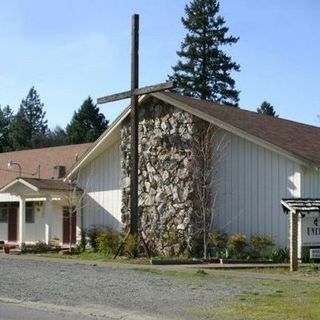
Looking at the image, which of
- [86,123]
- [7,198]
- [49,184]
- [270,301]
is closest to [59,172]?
[7,198]

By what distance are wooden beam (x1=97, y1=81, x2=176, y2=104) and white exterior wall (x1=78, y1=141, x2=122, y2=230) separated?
4048 millimetres

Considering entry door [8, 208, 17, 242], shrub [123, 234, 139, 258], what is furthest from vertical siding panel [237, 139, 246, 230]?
entry door [8, 208, 17, 242]

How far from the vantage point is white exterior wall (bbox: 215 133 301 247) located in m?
24.3

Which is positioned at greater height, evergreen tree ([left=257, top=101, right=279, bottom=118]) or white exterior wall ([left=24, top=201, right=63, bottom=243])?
evergreen tree ([left=257, top=101, right=279, bottom=118])

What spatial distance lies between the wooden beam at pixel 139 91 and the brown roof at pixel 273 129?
6.25 feet

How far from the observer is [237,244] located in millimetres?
24594

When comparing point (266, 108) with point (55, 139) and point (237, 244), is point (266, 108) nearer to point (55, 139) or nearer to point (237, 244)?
point (55, 139)

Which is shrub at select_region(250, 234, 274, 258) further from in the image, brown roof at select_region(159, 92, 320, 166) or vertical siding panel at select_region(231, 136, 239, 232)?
brown roof at select_region(159, 92, 320, 166)

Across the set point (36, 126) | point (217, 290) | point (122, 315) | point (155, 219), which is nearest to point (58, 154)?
point (155, 219)

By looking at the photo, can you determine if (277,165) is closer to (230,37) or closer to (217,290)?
(217,290)

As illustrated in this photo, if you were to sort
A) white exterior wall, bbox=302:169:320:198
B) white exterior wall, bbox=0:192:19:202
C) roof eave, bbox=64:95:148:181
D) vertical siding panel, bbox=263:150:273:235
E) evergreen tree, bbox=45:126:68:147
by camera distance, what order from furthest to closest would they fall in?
evergreen tree, bbox=45:126:68:147, white exterior wall, bbox=0:192:19:202, roof eave, bbox=64:95:148:181, vertical siding panel, bbox=263:150:273:235, white exterior wall, bbox=302:169:320:198

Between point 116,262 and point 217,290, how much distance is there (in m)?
9.67

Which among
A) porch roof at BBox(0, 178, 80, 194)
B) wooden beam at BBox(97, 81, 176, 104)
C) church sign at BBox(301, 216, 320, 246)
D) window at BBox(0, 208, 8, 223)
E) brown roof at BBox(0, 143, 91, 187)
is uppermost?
wooden beam at BBox(97, 81, 176, 104)

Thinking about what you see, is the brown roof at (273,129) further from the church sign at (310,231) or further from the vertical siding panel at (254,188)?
the church sign at (310,231)
